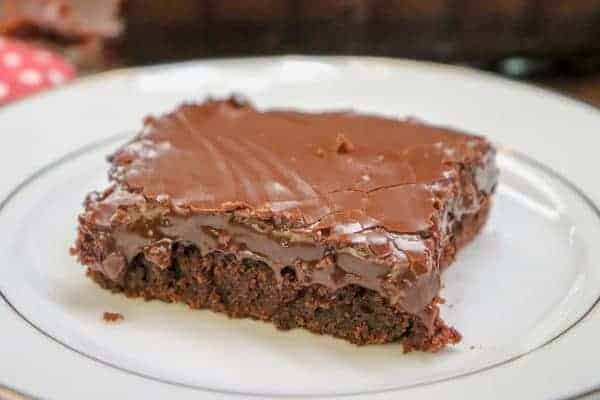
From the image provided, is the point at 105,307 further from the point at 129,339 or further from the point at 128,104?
the point at 128,104

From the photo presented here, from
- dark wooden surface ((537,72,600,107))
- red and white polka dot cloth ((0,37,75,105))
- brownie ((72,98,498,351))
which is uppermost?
brownie ((72,98,498,351))

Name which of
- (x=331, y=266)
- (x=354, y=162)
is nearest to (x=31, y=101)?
(x=354, y=162)

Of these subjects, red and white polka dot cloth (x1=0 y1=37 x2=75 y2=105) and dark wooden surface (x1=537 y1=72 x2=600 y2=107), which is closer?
red and white polka dot cloth (x1=0 y1=37 x2=75 y2=105)

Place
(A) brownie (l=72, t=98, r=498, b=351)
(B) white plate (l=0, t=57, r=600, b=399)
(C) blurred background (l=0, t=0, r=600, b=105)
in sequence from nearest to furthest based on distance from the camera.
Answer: (B) white plate (l=0, t=57, r=600, b=399) → (A) brownie (l=72, t=98, r=498, b=351) → (C) blurred background (l=0, t=0, r=600, b=105)

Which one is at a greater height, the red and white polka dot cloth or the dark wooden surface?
the red and white polka dot cloth

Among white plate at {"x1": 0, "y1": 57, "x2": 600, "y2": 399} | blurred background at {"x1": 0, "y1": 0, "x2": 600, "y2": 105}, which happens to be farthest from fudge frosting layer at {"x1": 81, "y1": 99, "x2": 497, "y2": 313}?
blurred background at {"x1": 0, "y1": 0, "x2": 600, "y2": 105}

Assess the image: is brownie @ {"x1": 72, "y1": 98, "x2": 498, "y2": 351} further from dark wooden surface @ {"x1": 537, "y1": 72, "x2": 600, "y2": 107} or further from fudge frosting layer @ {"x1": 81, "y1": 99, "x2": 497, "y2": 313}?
dark wooden surface @ {"x1": 537, "y1": 72, "x2": 600, "y2": 107}

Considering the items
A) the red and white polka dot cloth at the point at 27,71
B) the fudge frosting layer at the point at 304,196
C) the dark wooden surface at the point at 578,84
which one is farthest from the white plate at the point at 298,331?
the dark wooden surface at the point at 578,84
